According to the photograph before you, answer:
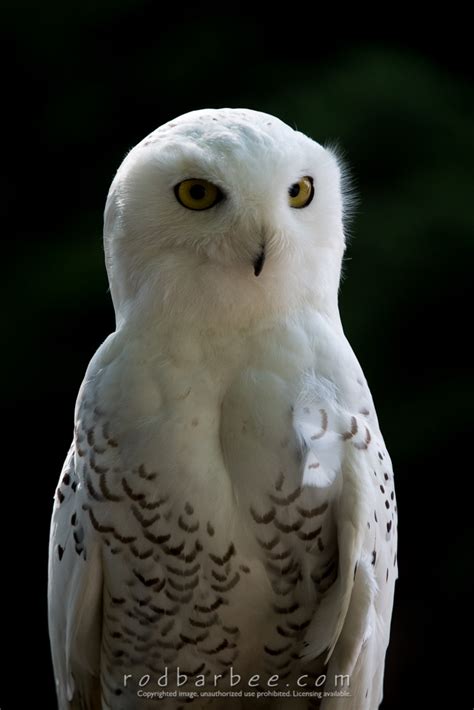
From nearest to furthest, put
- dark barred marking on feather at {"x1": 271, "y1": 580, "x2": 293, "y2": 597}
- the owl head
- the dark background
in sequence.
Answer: the owl head < dark barred marking on feather at {"x1": 271, "y1": 580, "x2": 293, "y2": 597} < the dark background

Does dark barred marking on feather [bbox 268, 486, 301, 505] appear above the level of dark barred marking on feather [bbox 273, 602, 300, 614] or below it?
above

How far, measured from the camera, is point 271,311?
1.23 m

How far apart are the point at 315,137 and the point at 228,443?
114 cm

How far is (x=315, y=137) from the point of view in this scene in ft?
7.28

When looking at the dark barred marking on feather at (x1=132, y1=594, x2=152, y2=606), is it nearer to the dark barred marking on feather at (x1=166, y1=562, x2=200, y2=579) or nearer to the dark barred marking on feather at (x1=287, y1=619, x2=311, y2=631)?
the dark barred marking on feather at (x1=166, y1=562, x2=200, y2=579)

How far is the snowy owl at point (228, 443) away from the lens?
120cm

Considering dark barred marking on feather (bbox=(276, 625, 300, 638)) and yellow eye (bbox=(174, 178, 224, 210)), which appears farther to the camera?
dark barred marking on feather (bbox=(276, 625, 300, 638))

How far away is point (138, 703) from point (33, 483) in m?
1.01

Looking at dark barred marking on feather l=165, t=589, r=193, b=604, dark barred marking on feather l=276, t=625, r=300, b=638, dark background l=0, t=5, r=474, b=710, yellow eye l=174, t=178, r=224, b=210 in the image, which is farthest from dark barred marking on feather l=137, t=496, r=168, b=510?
dark background l=0, t=5, r=474, b=710

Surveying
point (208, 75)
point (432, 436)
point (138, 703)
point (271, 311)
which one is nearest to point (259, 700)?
point (138, 703)

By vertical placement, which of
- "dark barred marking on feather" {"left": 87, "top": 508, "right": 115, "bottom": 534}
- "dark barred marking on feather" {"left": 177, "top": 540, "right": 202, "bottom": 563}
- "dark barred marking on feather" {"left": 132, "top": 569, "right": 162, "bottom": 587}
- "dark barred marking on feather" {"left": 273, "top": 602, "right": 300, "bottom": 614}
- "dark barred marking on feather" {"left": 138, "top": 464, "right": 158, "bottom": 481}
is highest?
"dark barred marking on feather" {"left": 138, "top": 464, "right": 158, "bottom": 481}

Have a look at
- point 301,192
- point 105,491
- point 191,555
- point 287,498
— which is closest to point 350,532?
point 287,498

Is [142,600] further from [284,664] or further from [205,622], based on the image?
[284,664]

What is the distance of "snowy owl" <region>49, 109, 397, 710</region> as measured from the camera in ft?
3.94
